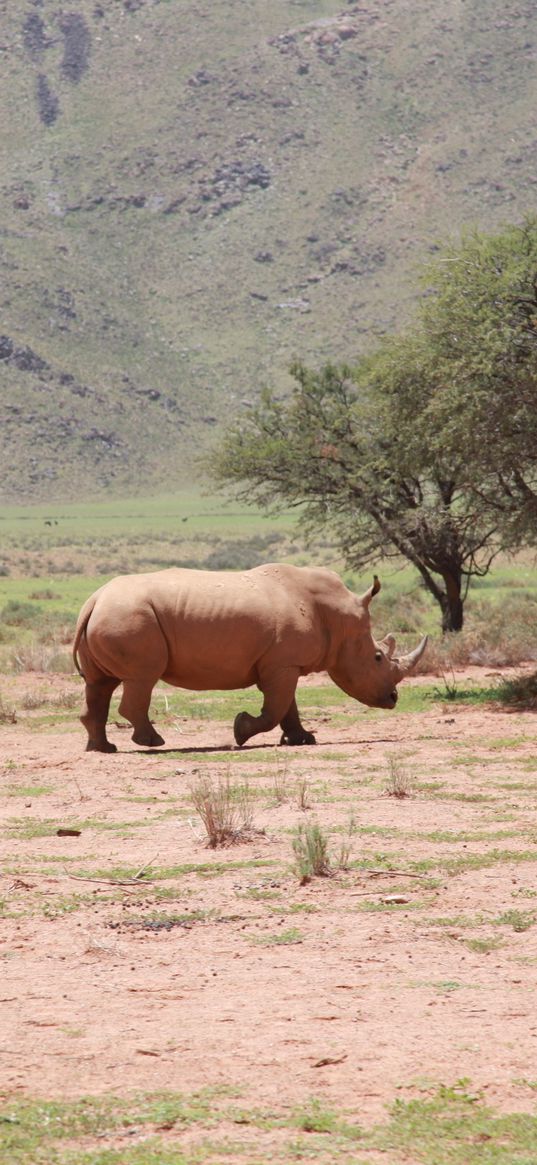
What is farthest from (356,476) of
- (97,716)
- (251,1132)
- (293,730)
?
(251,1132)

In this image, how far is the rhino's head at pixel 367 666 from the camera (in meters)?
16.3

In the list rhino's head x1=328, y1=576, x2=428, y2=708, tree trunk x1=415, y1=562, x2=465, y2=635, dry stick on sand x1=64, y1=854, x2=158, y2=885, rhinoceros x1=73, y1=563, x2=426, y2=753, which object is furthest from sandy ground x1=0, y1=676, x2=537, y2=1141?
tree trunk x1=415, y1=562, x2=465, y2=635

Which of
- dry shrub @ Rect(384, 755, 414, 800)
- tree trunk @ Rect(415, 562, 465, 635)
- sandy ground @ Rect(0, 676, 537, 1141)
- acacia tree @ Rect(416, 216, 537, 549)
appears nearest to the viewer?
sandy ground @ Rect(0, 676, 537, 1141)

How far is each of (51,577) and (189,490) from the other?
3755 centimetres

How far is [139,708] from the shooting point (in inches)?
601

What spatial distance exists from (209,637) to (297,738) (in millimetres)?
1383

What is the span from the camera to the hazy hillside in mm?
89312

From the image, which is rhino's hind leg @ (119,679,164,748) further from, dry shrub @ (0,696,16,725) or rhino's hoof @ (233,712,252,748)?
dry shrub @ (0,696,16,725)

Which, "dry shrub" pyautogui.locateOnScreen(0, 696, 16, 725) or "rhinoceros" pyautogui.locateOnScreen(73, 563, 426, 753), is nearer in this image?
"rhinoceros" pyautogui.locateOnScreen(73, 563, 426, 753)

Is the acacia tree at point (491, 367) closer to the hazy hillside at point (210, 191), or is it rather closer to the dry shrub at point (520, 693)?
the dry shrub at point (520, 693)

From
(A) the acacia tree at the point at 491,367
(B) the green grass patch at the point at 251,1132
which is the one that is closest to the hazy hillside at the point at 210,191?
(A) the acacia tree at the point at 491,367

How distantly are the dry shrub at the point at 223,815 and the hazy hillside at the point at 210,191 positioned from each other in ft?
247

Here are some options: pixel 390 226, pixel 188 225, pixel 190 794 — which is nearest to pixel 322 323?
pixel 390 226

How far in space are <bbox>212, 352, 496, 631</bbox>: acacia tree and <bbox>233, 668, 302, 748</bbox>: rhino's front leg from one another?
8.88 metres
